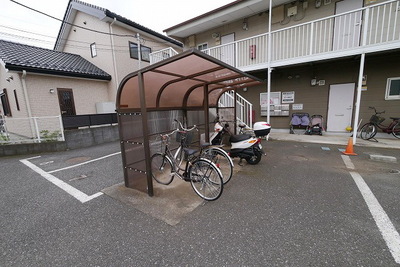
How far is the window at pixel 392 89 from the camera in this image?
19.2 feet

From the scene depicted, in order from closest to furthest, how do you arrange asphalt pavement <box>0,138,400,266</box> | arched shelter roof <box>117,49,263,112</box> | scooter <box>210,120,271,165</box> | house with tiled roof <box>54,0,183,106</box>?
asphalt pavement <box>0,138,400,266</box> → arched shelter roof <box>117,49,263,112</box> → scooter <box>210,120,271,165</box> → house with tiled roof <box>54,0,183,106</box>

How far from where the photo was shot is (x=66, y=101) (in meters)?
8.09

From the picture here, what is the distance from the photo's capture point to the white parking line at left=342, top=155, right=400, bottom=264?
1758 millimetres

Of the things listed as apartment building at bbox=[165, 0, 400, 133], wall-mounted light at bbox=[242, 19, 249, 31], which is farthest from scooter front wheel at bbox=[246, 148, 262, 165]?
wall-mounted light at bbox=[242, 19, 249, 31]

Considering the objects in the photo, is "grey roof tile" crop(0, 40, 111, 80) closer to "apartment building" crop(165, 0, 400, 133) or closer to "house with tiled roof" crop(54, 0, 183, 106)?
"house with tiled roof" crop(54, 0, 183, 106)

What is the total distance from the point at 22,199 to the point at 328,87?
377 inches

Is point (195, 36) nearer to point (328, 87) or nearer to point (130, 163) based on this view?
point (328, 87)

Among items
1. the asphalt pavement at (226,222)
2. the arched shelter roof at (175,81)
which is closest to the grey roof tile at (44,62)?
the asphalt pavement at (226,222)

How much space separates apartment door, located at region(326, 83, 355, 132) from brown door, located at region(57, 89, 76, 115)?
11.4 m

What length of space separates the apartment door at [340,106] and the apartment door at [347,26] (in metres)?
1.48

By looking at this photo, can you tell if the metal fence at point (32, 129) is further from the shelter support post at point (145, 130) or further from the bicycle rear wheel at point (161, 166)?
the shelter support post at point (145, 130)

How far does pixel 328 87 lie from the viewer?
269 inches

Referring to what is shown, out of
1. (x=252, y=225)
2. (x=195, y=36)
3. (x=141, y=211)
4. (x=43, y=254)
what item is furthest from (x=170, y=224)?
(x=195, y=36)

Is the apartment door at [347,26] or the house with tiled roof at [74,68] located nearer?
the apartment door at [347,26]
